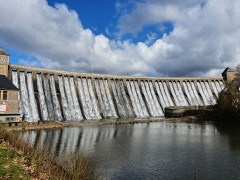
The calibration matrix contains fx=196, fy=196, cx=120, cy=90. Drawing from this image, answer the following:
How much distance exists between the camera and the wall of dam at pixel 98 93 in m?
42.9

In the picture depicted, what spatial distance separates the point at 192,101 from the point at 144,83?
16969mm

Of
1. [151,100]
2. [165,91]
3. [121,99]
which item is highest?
[165,91]

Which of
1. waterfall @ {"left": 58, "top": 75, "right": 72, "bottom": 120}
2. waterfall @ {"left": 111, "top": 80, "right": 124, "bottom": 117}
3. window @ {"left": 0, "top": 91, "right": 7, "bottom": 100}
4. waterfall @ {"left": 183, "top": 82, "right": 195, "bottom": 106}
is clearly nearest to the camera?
window @ {"left": 0, "top": 91, "right": 7, "bottom": 100}

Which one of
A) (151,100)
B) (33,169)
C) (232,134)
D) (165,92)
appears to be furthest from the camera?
(165,92)

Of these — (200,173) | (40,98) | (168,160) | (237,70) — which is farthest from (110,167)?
(40,98)

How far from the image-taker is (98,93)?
53531 mm

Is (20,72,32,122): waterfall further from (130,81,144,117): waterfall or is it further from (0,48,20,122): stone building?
(130,81,144,117): waterfall

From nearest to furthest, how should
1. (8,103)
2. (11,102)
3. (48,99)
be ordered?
1. (8,103)
2. (11,102)
3. (48,99)

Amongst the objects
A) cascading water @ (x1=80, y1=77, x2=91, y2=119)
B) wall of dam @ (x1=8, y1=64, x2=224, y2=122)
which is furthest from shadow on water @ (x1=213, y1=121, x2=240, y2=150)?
cascading water @ (x1=80, y1=77, x2=91, y2=119)

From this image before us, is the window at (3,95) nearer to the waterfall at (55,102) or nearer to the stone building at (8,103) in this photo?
the stone building at (8,103)

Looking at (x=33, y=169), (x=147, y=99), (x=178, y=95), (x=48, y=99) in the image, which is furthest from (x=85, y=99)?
A: (x=33, y=169)

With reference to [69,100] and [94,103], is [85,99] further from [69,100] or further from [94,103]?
[69,100]

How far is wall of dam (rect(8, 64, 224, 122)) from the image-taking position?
141 feet

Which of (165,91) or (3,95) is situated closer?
(3,95)
